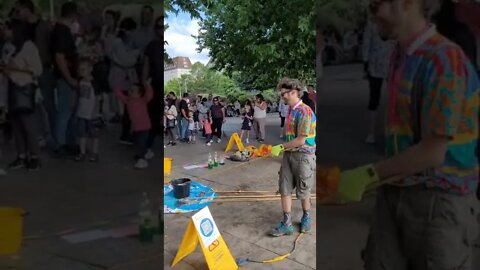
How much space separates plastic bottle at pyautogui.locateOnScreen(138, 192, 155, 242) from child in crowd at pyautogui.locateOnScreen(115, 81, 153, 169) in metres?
0.24

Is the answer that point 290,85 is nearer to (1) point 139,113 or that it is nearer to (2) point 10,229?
(1) point 139,113

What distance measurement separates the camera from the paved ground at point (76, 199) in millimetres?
2486

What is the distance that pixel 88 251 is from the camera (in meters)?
2.58

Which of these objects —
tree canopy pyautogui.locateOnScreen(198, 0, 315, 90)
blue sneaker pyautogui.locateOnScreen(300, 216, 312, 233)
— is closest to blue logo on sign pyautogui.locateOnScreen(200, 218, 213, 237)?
blue sneaker pyautogui.locateOnScreen(300, 216, 312, 233)

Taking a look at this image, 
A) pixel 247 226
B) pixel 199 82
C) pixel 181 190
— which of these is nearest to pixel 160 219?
pixel 247 226

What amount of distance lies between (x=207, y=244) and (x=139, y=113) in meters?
1.68

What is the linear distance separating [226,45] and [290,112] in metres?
9.69

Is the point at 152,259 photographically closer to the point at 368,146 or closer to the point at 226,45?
the point at 368,146

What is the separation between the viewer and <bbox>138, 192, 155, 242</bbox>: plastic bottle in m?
2.57

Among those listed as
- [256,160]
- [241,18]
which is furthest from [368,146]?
[241,18]

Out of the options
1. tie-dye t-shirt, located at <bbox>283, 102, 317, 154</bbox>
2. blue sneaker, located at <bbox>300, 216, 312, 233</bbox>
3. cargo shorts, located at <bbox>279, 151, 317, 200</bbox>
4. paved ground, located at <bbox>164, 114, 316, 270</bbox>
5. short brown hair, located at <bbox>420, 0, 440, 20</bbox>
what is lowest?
paved ground, located at <bbox>164, 114, 316, 270</bbox>

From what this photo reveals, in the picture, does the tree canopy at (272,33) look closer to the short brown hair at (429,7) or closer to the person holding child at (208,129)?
the person holding child at (208,129)

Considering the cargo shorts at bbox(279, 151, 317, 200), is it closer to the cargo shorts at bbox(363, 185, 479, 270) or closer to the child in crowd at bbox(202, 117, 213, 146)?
the cargo shorts at bbox(363, 185, 479, 270)

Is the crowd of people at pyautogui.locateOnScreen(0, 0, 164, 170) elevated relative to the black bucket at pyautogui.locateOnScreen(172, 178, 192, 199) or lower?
elevated
